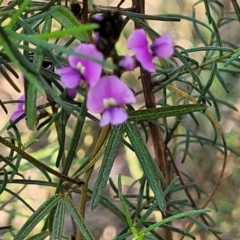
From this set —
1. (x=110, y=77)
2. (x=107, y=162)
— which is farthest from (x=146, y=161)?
(x=110, y=77)

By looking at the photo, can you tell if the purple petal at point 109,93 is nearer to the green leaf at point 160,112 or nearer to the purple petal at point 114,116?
the purple petal at point 114,116

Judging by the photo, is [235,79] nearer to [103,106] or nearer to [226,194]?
[226,194]

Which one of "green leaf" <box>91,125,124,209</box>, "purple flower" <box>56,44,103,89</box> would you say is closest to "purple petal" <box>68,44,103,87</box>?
"purple flower" <box>56,44,103,89</box>

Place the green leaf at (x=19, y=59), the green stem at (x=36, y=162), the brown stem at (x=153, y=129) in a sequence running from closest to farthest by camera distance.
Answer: the green leaf at (x=19, y=59) → the green stem at (x=36, y=162) → the brown stem at (x=153, y=129)

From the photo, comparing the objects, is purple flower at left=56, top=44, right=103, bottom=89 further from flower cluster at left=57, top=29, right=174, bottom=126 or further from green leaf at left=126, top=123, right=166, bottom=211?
green leaf at left=126, top=123, right=166, bottom=211

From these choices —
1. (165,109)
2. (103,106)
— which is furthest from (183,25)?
(103,106)

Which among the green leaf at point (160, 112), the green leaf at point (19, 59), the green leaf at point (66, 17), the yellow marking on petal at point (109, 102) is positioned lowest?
the yellow marking on petal at point (109, 102)

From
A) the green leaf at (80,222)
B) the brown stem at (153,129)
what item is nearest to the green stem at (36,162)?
the green leaf at (80,222)

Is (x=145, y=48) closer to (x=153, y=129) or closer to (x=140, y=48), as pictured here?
(x=140, y=48)
